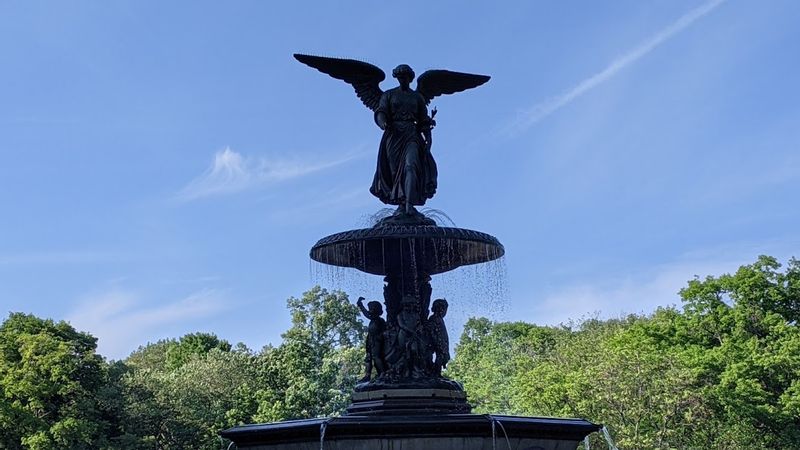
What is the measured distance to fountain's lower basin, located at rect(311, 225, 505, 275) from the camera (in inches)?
544

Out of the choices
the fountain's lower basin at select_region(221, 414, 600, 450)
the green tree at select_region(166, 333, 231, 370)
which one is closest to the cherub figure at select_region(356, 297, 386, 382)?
the fountain's lower basin at select_region(221, 414, 600, 450)

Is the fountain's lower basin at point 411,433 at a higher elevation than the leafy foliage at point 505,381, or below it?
below

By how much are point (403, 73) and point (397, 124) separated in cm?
86

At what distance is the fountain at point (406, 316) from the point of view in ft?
38.8

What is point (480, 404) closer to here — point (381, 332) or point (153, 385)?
point (153, 385)

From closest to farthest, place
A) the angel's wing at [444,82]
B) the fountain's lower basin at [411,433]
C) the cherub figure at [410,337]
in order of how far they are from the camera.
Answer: the fountain's lower basin at [411,433] → the cherub figure at [410,337] → the angel's wing at [444,82]

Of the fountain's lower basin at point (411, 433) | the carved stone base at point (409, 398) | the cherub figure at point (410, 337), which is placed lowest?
the fountain's lower basin at point (411, 433)

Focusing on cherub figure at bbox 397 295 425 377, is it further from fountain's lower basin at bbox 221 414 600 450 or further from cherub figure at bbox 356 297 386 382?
fountain's lower basin at bbox 221 414 600 450

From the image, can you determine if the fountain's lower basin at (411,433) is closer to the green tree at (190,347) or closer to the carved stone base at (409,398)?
the carved stone base at (409,398)

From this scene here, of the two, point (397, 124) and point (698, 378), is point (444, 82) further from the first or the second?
point (698, 378)

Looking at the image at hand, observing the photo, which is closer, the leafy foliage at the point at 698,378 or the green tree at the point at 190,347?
the leafy foliage at the point at 698,378

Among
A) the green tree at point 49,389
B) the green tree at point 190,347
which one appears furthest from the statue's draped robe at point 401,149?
the green tree at point 190,347

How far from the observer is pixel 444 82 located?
1616 cm

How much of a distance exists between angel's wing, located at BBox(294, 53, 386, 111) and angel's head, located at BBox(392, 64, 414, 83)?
281 millimetres
